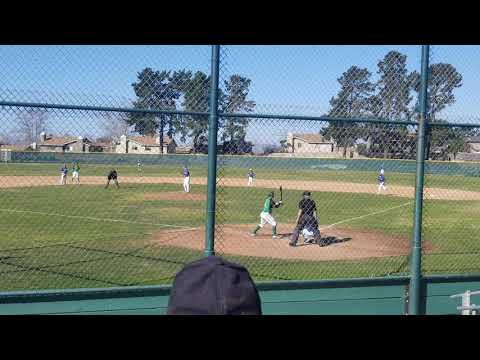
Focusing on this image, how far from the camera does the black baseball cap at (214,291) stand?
48.8 inches

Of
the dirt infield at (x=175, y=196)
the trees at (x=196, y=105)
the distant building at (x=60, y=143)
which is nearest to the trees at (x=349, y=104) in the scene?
the trees at (x=196, y=105)

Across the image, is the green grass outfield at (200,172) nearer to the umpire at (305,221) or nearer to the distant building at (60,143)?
the distant building at (60,143)

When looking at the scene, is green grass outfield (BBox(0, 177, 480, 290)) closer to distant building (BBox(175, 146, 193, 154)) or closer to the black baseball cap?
distant building (BBox(175, 146, 193, 154))

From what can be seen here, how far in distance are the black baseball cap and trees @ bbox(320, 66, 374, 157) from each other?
18.2 ft

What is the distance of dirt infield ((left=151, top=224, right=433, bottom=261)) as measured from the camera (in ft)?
40.4

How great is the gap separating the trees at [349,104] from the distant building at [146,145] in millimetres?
1893

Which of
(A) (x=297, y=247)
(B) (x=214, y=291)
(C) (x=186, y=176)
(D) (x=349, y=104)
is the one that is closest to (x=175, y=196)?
(A) (x=297, y=247)

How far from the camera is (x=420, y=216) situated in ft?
21.0

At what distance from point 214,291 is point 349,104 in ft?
19.8
